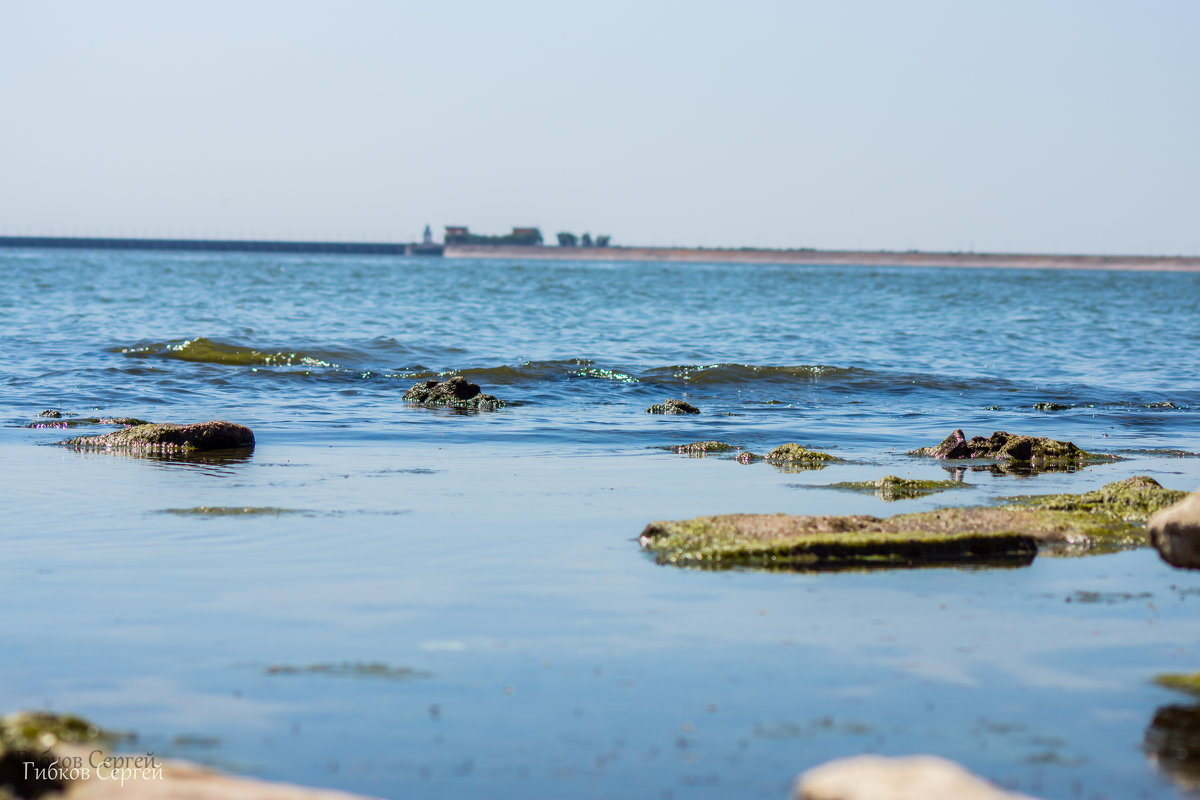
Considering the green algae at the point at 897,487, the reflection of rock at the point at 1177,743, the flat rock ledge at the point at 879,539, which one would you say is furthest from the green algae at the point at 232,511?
the reflection of rock at the point at 1177,743

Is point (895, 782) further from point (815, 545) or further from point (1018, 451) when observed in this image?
point (1018, 451)

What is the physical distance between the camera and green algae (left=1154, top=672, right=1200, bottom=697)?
15.4 feet

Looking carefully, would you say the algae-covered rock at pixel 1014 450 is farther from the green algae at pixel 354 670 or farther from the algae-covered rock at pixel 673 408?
the green algae at pixel 354 670

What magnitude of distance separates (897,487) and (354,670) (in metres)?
5.77

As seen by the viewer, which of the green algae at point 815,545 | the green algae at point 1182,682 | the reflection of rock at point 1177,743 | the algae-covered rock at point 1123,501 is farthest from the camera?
the algae-covered rock at point 1123,501

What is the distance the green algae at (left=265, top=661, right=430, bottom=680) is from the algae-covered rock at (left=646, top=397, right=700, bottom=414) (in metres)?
11.4

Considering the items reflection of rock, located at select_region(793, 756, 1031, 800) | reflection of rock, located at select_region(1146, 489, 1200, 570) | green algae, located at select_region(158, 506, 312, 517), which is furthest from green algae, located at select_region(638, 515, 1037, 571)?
reflection of rock, located at select_region(793, 756, 1031, 800)

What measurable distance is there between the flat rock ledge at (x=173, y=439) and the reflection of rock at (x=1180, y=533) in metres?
8.75

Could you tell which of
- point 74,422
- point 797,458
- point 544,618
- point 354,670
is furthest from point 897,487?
point 74,422

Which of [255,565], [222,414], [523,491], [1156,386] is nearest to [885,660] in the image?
[255,565]

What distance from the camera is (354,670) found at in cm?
488

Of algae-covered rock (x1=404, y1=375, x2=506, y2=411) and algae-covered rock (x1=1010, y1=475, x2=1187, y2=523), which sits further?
algae-covered rock (x1=404, y1=375, x2=506, y2=411)

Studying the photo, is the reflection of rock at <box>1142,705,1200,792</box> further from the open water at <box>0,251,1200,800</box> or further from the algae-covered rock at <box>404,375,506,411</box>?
the algae-covered rock at <box>404,375,506,411</box>

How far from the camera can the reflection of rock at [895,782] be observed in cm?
329
